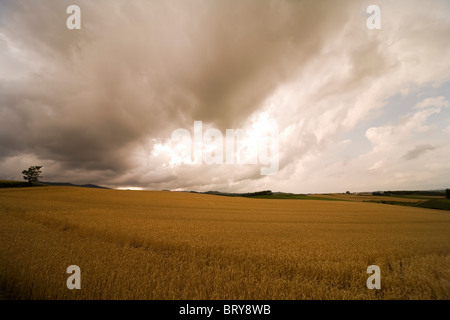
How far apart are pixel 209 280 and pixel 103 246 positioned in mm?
4691

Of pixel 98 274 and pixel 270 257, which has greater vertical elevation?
pixel 98 274

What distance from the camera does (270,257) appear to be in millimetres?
5574

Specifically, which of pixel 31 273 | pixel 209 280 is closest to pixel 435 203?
pixel 209 280
